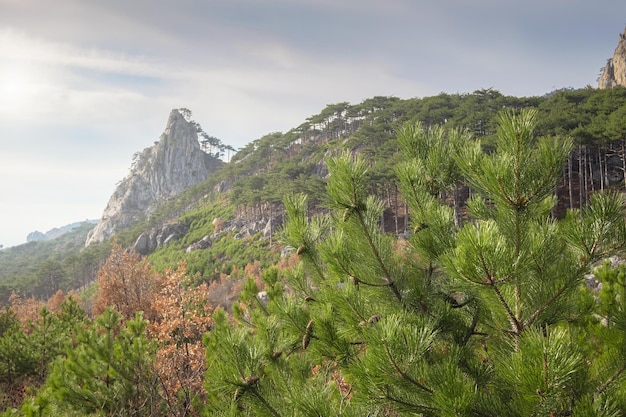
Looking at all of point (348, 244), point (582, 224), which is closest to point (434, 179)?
point (348, 244)

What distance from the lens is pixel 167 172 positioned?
121625 millimetres

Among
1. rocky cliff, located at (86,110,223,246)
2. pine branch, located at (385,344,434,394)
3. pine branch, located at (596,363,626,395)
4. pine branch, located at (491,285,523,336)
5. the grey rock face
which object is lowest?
the grey rock face

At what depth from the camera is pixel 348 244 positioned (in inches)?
113

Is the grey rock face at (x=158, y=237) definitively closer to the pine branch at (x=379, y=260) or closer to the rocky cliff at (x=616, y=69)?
the pine branch at (x=379, y=260)

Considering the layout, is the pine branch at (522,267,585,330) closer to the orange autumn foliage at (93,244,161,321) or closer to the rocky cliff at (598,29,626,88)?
the orange autumn foliage at (93,244,161,321)

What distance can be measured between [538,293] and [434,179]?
1167 mm

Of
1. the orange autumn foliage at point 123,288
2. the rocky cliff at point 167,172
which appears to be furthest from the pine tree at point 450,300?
the rocky cliff at point 167,172

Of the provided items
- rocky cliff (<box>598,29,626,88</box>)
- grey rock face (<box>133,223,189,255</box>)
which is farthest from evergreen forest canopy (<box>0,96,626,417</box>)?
rocky cliff (<box>598,29,626,88</box>)

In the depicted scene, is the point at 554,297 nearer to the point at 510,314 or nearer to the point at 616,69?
the point at 510,314

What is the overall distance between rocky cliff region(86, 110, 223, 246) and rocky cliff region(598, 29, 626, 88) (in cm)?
10880

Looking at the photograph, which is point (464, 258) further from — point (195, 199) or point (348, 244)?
point (195, 199)

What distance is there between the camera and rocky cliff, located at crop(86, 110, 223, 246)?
120 metres

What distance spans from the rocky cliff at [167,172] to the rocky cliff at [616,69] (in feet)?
357

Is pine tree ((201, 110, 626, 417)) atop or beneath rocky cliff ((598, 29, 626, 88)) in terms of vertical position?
beneath
